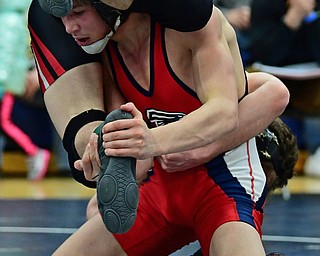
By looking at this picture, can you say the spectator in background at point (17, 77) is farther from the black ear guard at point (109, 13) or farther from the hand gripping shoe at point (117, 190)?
the hand gripping shoe at point (117, 190)

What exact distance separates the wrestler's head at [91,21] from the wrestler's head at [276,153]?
71 cm

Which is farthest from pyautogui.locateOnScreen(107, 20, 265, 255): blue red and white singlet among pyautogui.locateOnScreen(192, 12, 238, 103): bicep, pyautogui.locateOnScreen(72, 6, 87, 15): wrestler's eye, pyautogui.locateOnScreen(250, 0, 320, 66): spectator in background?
pyautogui.locateOnScreen(250, 0, 320, 66): spectator in background

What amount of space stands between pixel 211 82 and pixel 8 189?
4.04 meters

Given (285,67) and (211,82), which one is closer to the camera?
(211,82)

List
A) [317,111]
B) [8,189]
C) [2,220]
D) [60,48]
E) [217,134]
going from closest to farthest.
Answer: [217,134], [60,48], [2,220], [8,189], [317,111]

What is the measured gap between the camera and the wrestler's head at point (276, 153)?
3.66m

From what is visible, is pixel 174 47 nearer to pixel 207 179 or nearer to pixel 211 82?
pixel 211 82

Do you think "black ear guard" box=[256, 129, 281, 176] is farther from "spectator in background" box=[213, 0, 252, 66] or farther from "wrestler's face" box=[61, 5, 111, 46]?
"spectator in background" box=[213, 0, 252, 66]

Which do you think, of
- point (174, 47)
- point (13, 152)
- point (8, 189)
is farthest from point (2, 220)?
point (174, 47)

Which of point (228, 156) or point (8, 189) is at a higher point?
point (228, 156)

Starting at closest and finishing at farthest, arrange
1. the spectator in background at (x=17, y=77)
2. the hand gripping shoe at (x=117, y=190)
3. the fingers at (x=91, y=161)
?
the hand gripping shoe at (x=117, y=190) < the fingers at (x=91, y=161) < the spectator in background at (x=17, y=77)

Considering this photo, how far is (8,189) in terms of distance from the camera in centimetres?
698

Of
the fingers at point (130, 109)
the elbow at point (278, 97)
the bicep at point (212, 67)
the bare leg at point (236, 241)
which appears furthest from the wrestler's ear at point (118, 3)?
the bare leg at point (236, 241)

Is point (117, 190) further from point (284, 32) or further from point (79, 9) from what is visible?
point (284, 32)
